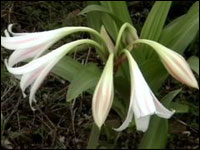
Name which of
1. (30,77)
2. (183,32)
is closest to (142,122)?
(30,77)

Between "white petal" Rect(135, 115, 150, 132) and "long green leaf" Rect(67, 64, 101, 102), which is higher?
"white petal" Rect(135, 115, 150, 132)

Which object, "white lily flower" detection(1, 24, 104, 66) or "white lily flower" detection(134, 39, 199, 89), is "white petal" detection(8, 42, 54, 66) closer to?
"white lily flower" detection(1, 24, 104, 66)

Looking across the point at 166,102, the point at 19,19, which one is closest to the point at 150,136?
the point at 166,102

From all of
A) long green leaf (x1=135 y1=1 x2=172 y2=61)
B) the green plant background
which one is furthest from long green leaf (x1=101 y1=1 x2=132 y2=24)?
the green plant background

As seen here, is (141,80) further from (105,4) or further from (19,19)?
(19,19)

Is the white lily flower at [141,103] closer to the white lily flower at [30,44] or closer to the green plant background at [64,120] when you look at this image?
the white lily flower at [30,44]

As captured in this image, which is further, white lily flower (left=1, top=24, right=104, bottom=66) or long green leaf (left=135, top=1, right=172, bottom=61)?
long green leaf (left=135, top=1, right=172, bottom=61)

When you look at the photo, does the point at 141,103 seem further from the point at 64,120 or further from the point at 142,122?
Result: the point at 64,120

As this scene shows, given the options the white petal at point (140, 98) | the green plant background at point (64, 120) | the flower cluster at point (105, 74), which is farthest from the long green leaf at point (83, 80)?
Answer: the green plant background at point (64, 120)
